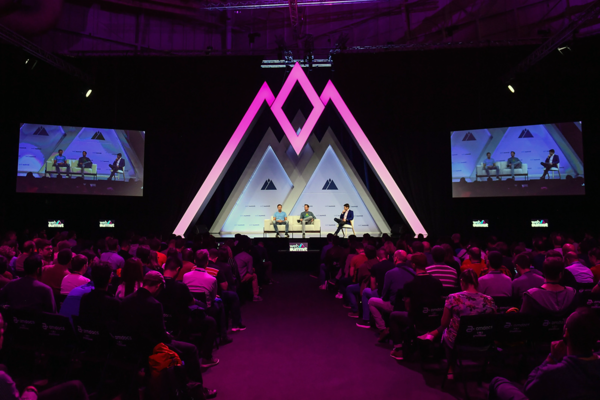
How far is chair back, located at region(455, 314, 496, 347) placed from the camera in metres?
3.02

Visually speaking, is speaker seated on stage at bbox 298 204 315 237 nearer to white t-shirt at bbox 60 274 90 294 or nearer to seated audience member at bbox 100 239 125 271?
seated audience member at bbox 100 239 125 271

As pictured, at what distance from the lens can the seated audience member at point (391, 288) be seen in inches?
169

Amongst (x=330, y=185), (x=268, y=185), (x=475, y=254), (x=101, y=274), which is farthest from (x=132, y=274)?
(x=330, y=185)

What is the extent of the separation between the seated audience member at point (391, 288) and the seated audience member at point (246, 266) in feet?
7.39

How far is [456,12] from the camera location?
1170cm

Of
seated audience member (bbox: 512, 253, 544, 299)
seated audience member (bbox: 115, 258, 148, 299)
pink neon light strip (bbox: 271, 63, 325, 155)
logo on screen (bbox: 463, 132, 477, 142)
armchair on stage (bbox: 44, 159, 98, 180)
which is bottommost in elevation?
seated audience member (bbox: 512, 253, 544, 299)

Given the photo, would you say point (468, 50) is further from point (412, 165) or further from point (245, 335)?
point (245, 335)

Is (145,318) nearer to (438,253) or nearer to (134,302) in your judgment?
(134,302)

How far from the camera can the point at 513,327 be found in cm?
311

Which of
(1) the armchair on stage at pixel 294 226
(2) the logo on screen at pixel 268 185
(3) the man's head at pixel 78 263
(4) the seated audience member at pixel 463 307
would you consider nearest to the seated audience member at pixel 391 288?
(4) the seated audience member at pixel 463 307

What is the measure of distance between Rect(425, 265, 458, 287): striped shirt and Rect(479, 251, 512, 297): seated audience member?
0.37 m

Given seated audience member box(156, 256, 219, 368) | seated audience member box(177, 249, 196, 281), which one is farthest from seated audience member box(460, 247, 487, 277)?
seated audience member box(177, 249, 196, 281)

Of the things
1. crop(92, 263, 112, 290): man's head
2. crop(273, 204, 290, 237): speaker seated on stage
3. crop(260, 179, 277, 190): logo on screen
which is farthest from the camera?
crop(260, 179, 277, 190): logo on screen

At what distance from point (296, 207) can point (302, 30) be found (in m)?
5.79
